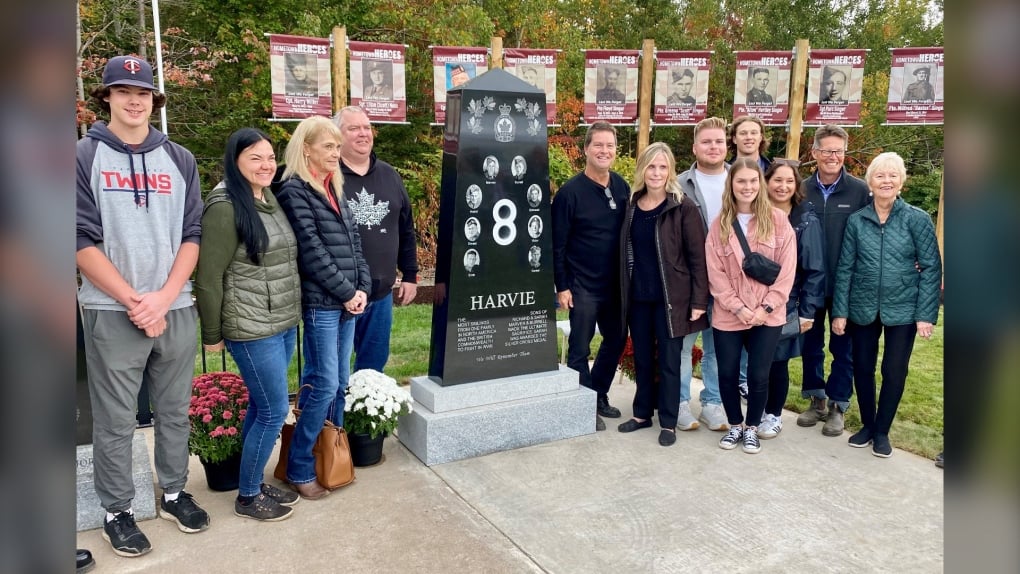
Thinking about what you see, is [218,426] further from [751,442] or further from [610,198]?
[751,442]

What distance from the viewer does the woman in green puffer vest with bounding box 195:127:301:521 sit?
3.35m

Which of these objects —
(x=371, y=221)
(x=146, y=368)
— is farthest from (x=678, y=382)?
(x=146, y=368)

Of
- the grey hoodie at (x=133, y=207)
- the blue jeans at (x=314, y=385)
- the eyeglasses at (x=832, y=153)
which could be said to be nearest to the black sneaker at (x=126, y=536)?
the blue jeans at (x=314, y=385)

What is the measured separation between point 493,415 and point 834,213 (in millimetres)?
2624

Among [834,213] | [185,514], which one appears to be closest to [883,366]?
[834,213]

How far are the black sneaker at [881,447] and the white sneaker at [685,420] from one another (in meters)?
1.12

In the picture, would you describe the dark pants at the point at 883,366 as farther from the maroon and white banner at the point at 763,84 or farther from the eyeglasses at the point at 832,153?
the maroon and white banner at the point at 763,84

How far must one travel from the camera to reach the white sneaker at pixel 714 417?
16.6 ft

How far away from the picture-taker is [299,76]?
8.73 metres

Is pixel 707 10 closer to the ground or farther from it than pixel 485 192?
farther from it

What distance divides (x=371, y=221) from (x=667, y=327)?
6.61ft
